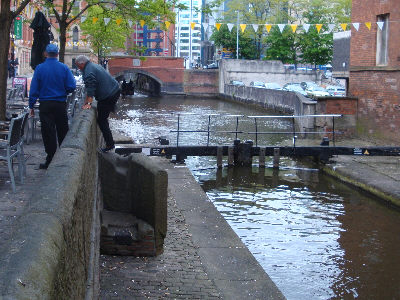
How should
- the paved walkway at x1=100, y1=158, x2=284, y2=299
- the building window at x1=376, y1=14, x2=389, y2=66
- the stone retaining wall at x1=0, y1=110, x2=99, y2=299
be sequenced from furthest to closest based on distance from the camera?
the building window at x1=376, y1=14, x2=389, y2=66
the paved walkway at x1=100, y1=158, x2=284, y2=299
the stone retaining wall at x1=0, y1=110, x2=99, y2=299

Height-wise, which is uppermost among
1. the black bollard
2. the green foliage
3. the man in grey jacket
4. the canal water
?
the green foliage

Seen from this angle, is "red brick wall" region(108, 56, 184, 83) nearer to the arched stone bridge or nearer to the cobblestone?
the arched stone bridge

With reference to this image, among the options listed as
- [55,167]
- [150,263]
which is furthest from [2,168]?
[55,167]

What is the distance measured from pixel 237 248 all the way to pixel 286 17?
71.1m

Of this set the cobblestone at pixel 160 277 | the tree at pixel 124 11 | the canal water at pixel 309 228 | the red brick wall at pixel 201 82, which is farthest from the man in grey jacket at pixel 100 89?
the red brick wall at pixel 201 82

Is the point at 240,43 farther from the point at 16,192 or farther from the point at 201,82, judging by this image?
the point at 16,192

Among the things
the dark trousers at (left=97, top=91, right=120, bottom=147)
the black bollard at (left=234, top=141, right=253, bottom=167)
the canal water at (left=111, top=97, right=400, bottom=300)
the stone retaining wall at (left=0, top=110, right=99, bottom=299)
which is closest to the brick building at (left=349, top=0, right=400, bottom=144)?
the canal water at (left=111, top=97, right=400, bottom=300)

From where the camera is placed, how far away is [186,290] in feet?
22.9

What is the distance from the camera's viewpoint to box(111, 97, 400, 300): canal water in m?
9.40

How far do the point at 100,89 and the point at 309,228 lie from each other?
207 inches

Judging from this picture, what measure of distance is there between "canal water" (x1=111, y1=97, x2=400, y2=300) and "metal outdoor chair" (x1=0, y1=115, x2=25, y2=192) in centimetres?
383

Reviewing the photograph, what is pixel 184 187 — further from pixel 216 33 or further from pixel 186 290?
pixel 216 33

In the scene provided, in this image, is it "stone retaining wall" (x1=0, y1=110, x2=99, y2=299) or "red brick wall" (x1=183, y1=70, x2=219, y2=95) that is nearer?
"stone retaining wall" (x1=0, y1=110, x2=99, y2=299)

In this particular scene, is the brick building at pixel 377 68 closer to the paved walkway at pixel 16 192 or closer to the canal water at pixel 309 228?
the canal water at pixel 309 228
